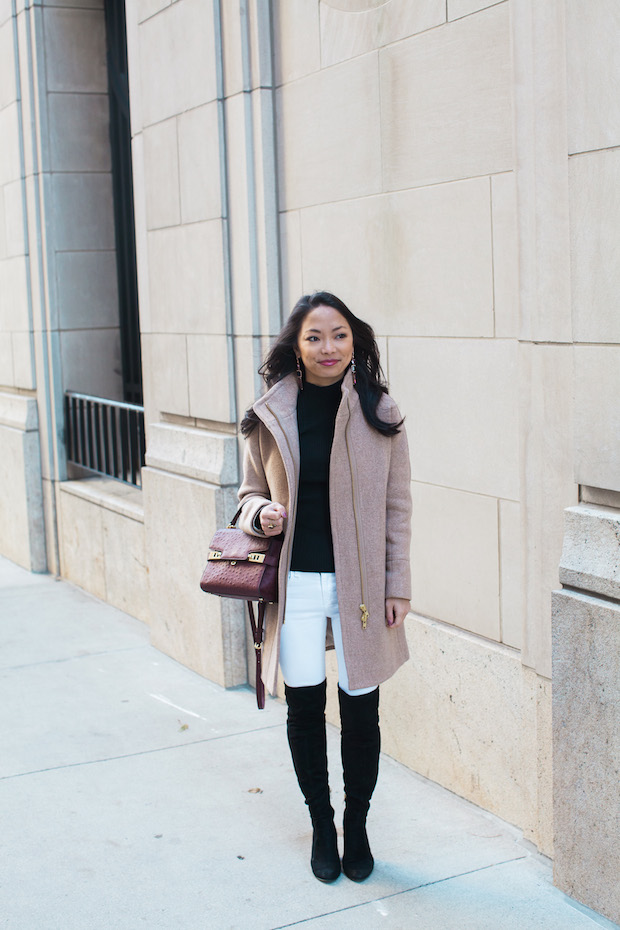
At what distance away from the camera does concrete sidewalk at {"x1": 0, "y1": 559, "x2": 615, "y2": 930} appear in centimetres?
382

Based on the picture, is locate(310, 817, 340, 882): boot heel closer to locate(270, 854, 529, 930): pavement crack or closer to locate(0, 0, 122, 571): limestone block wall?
locate(270, 854, 529, 930): pavement crack

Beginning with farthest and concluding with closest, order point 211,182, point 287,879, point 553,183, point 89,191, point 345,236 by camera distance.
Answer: point 89,191 → point 211,182 → point 345,236 → point 287,879 → point 553,183

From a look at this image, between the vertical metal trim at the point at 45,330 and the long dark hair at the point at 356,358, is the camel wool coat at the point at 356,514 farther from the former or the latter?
the vertical metal trim at the point at 45,330

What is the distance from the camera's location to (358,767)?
155 inches

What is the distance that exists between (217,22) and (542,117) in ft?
8.95

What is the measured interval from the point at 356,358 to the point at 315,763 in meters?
1.39

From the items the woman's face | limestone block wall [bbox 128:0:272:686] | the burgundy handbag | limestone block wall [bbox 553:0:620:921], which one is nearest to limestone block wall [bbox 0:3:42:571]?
limestone block wall [bbox 128:0:272:686]

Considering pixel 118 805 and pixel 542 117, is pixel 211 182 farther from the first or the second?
pixel 118 805

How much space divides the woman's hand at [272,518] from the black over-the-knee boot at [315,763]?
591 millimetres

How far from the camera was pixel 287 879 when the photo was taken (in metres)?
4.04

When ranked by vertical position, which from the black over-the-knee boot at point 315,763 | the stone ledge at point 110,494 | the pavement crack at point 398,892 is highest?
the stone ledge at point 110,494

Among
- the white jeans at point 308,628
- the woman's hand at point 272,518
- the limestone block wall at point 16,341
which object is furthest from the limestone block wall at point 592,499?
the limestone block wall at point 16,341

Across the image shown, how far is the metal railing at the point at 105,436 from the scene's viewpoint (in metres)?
8.09

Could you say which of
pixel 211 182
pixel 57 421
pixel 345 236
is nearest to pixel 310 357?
pixel 345 236
